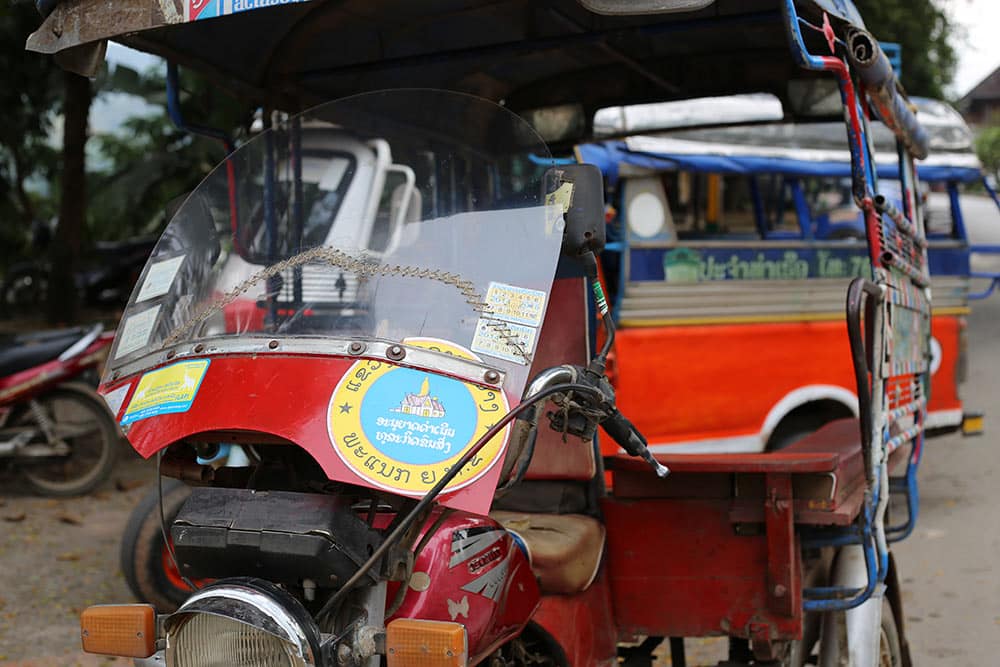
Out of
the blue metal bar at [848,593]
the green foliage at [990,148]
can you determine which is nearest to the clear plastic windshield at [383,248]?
the blue metal bar at [848,593]

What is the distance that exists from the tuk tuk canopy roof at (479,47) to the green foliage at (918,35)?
5258mm

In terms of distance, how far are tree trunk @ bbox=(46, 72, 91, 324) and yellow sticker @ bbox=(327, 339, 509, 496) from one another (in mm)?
6931

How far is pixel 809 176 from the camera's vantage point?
6957mm

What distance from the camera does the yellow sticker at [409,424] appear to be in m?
1.84

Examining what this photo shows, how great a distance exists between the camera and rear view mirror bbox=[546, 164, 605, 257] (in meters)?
2.15

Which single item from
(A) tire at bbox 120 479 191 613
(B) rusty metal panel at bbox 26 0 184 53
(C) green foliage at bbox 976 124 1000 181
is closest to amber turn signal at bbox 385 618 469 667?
(B) rusty metal panel at bbox 26 0 184 53

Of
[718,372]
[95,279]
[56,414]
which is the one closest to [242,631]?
[718,372]

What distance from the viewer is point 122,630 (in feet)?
6.36

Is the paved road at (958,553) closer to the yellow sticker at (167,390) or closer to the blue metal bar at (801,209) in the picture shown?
the blue metal bar at (801,209)

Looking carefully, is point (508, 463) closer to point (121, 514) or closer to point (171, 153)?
point (121, 514)

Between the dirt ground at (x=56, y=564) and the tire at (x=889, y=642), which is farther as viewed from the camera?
the dirt ground at (x=56, y=564)

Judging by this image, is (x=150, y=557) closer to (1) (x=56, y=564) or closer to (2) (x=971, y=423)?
(1) (x=56, y=564)

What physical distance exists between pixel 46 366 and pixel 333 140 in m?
3.90

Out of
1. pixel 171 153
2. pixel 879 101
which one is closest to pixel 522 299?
pixel 879 101
